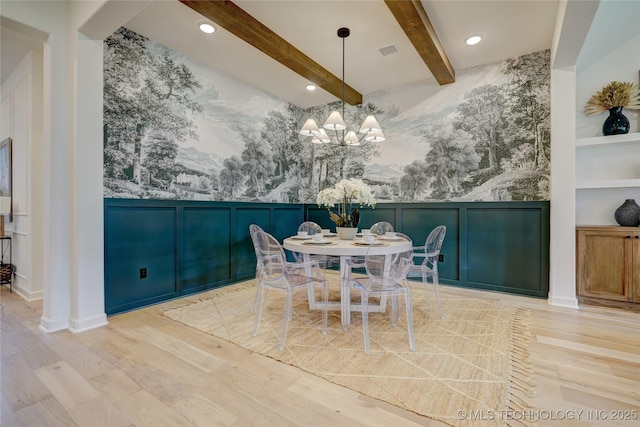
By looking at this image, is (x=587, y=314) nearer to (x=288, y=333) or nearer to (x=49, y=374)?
(x=288, y=333)

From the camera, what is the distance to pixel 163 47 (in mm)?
3354

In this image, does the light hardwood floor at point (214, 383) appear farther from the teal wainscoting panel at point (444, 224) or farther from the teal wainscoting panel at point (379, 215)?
the teal wainscoting panel at point (379, 215)

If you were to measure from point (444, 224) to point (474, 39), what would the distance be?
7.46 feet

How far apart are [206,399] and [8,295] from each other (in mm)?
3814

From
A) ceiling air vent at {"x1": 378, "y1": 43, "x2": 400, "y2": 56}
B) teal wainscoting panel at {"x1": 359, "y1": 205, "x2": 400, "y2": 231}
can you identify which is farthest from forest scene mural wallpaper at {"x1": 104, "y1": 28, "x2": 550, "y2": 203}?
ceiling air vent at {"x1": 378, "y1": 43, "x2": 400, "y2": 56}

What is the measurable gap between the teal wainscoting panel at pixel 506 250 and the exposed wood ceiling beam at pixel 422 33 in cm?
186

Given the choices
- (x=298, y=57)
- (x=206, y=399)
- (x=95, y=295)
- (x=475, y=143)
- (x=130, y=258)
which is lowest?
(x=206, y=399)

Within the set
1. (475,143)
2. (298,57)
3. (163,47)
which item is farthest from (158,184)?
(475,143)

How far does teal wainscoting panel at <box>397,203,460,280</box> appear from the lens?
398cm

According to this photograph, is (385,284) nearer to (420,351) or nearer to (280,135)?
(420,351)

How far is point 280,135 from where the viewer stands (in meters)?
5.01

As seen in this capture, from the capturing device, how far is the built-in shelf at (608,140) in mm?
3041

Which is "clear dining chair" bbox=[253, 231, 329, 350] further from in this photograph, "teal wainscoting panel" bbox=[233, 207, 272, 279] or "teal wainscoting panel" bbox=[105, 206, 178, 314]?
"teal wainscoting panel" bbox=[233, 207, 272, 279]

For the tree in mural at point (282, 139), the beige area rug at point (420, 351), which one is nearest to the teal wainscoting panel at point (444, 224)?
the beige area rug at point (420, 351)
